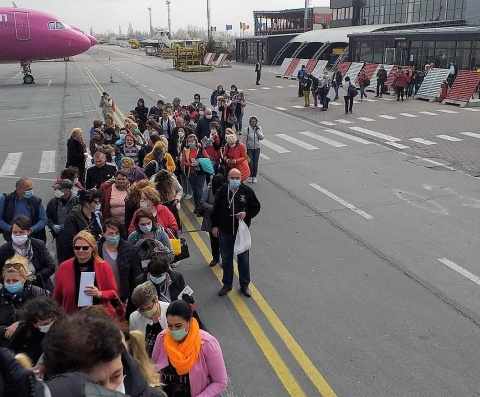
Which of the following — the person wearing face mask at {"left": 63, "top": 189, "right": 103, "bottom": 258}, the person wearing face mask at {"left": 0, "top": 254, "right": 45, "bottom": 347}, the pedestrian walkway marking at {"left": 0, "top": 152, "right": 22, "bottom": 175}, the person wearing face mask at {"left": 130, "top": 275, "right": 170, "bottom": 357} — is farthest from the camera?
the pedestrian walkway marking at {"left": 0, "top": 152, "right": 22, "bottom": 175}

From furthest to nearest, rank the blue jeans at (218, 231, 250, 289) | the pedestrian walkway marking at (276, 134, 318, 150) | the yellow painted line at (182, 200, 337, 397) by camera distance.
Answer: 1. the pedestrian walkway marking at (276, 134, 318, 150)
2. the blue jeans at (218, 231, 250, 289)
3. the yellow painted line at (182, 200, 337, 397)

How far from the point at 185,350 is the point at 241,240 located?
3035mm

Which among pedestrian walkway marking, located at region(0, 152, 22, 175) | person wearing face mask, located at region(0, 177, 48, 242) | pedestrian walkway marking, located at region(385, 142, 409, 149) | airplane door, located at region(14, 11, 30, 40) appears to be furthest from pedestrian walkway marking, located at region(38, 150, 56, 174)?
airplane door, located at region(14, 11, 30, 40)

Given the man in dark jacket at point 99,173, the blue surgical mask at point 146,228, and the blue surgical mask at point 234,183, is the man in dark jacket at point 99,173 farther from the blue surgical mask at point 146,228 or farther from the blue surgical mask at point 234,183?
the blue surgical mask at point 146,228

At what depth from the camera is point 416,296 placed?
657 cm

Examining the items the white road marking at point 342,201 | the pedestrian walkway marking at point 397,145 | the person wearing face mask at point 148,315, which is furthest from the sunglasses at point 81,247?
the pedestrian walkway marking at point 397,145

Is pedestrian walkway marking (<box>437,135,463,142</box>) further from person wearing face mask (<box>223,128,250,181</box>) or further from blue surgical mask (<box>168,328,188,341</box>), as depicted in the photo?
blue surgical mask (<box>168,328,188,341</box>)

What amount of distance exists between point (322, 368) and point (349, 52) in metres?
37.1

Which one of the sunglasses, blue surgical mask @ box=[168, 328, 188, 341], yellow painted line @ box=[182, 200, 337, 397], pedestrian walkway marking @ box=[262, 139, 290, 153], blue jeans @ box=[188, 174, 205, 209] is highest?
the sunglasses

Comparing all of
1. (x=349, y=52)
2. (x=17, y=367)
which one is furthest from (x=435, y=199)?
(x=349, y=52)

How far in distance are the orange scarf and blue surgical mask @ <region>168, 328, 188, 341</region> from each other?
0.09 ft

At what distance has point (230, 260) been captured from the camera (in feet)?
21.6

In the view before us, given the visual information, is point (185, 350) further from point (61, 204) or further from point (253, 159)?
point (253, 159)

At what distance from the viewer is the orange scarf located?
330cm
